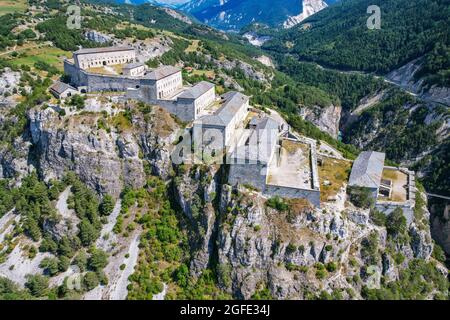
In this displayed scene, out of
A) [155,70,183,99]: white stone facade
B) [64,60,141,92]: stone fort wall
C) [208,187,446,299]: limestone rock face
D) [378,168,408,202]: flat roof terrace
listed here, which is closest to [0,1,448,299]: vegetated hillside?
[208,187,446,299]: limestone rock face

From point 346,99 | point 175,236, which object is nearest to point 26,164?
point 175,236

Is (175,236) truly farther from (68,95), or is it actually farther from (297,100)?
(297,100)

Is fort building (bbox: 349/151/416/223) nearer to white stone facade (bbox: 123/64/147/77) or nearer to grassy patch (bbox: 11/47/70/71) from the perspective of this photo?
white stone facade (bbox: 123/64/147/77)

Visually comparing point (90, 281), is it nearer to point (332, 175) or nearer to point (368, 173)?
point (332, 175)

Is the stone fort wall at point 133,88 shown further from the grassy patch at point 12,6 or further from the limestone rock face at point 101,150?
the grassy patch at point 12,6

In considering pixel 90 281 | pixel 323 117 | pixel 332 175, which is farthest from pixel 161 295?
pixel 323 117

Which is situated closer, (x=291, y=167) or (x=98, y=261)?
(x=98, y=261)

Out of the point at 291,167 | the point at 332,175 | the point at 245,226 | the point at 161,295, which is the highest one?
the point at 291,167

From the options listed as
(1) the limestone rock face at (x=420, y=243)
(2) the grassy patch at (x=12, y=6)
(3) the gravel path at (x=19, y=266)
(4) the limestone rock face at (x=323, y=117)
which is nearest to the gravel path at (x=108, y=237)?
(3) the gravel path at (x=19, y=266)

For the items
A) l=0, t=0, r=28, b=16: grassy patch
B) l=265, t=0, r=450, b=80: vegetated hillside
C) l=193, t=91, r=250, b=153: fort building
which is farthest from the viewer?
l=265, t=0, r=450, b=80: vegetated hillside
